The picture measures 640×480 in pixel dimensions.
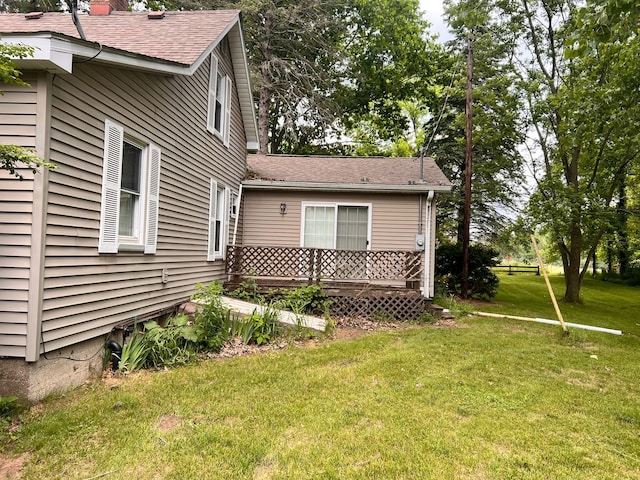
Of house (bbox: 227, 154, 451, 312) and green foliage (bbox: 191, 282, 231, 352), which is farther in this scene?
house (bbox: 227, 154, 451, 312)

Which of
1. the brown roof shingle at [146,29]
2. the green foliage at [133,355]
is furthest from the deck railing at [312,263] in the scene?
A: the brown roof shingle at [146,29]

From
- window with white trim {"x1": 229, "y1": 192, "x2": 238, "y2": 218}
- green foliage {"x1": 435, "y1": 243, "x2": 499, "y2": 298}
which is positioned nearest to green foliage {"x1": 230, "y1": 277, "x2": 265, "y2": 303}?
window with white trim {"x1": 229, "y1": 192, "x2": 238, "y2": 218}

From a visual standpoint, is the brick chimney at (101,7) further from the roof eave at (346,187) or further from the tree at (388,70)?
the tree at (388,70)

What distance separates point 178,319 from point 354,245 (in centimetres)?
529

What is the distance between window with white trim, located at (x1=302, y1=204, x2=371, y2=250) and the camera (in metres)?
9.84

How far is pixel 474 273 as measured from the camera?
12.7m

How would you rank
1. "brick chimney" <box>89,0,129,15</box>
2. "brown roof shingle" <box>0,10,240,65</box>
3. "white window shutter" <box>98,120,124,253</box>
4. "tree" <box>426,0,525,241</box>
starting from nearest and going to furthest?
"white window shutter" <box>98,120,124,253</box> < "brown roof shingle" <box>0,10,240,65</box> < "brick chimney" <box>89,0,129,15</box> < "tree" <box>426,0,525,241</box>

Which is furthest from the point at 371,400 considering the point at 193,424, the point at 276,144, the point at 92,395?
the point at 276,144

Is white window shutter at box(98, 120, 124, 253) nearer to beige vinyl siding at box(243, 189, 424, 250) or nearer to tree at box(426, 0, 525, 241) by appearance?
beige vinyl siding at box(243, 189, 424, 250)

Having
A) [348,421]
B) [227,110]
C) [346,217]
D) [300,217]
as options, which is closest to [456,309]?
[346,217]

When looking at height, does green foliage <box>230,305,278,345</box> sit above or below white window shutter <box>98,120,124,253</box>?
below

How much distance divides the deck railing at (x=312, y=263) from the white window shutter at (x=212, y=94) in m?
2.73

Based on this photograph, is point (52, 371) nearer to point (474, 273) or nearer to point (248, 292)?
point (248, 292)

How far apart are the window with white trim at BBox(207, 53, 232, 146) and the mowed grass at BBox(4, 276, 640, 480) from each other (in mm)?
4996
